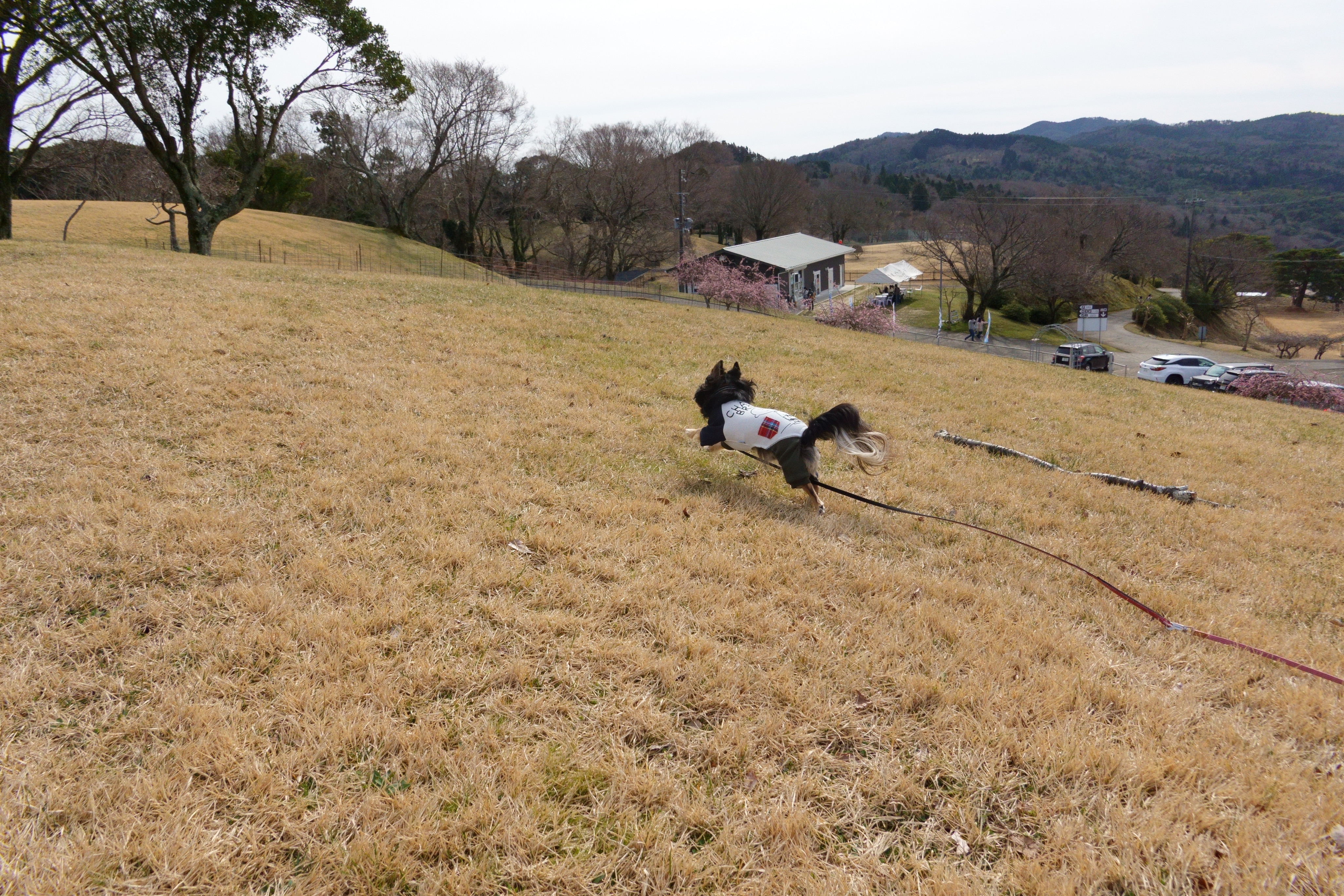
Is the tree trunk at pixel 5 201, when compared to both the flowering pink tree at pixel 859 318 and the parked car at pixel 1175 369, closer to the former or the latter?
the flowering pink tree at pixel 859 318

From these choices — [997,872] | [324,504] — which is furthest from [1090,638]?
[324,504]

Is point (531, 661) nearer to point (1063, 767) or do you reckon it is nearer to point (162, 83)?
point (1063, 767)

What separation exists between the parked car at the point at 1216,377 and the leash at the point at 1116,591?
28.2 m

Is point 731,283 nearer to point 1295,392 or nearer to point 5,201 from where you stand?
point 1295,392

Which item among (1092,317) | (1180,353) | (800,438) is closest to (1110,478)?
(800,438)

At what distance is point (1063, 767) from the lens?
268cm

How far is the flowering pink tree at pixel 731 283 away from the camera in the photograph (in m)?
38.9

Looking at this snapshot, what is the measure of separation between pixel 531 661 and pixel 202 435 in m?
4.56

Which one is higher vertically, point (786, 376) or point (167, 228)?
point (167, 228)

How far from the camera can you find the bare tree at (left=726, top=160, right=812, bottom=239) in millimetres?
75250

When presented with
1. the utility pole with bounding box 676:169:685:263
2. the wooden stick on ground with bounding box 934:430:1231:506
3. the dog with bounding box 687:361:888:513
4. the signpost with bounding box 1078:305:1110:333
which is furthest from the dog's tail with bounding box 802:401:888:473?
the utility pole with bounding box 676:169:685:263

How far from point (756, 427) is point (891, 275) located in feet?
178

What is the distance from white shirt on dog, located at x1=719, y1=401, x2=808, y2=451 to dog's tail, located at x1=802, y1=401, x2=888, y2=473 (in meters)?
0.12

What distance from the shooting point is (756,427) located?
5402 millimetres
